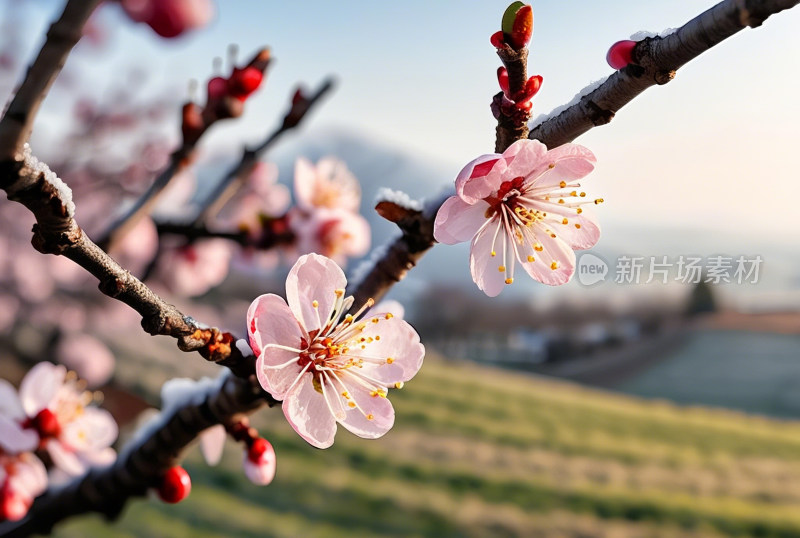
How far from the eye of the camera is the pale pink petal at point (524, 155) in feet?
1.12

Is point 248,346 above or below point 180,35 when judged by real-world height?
below

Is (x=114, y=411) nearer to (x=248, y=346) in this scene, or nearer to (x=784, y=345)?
(x=248, y=346)

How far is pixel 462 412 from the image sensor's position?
3420 mm

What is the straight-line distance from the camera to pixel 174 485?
20.6 inches

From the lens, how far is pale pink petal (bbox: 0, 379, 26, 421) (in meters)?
0.63

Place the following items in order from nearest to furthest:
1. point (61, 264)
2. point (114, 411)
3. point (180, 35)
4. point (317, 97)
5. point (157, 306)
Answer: point (157, 306)
point (180, 35)
point (317, 97)
point (61, 264)
point (114, 411)

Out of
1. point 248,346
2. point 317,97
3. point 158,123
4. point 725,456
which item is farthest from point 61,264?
point 725,456

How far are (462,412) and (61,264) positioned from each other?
2.15m

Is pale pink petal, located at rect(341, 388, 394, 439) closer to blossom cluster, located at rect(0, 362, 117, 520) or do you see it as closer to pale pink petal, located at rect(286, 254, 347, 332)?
pale pink petal, located at rect(286, 254, 347, 332)

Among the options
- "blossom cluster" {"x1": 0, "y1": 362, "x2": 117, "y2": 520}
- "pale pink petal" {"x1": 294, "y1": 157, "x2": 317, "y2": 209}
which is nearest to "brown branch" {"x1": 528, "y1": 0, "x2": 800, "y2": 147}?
"blossom cluster" {"x1": 0, "y1": 362, "x2": 117, "y2": 520}

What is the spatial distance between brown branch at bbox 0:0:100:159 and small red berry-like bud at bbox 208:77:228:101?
1.30ft

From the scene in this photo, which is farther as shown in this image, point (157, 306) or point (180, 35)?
point (180, 35)

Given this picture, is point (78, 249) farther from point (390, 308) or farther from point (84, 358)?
point (84, 358)

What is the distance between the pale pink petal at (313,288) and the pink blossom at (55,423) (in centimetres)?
37
